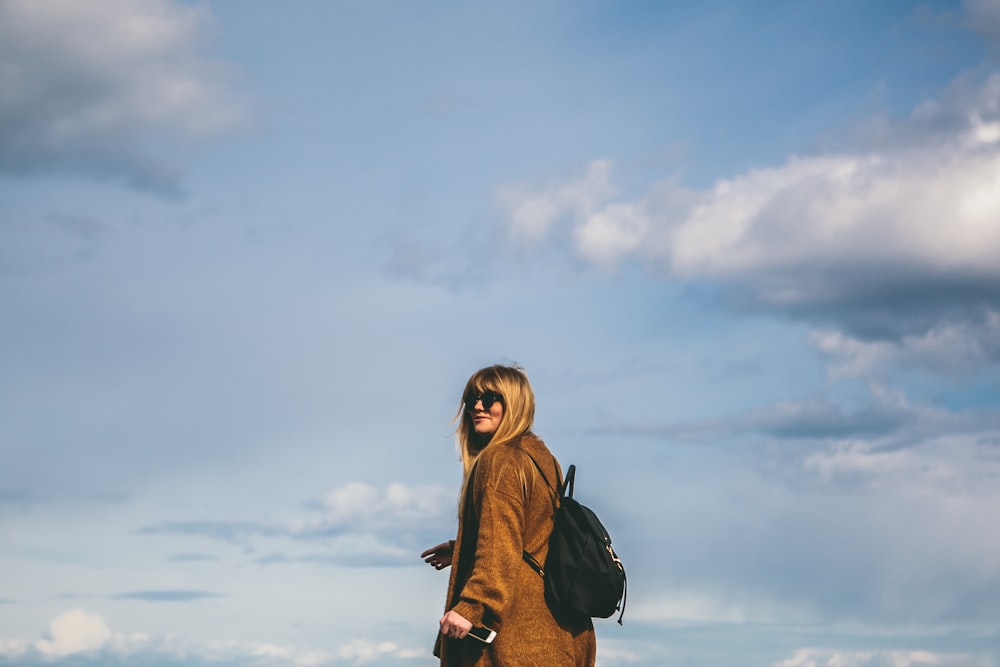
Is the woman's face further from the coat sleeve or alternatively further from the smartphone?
the smartphone

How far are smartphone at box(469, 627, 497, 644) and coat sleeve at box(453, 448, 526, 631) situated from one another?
0.04 metres

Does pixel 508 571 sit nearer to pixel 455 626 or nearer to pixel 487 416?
pixel 455 626

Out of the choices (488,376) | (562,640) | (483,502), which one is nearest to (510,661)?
(562,640)

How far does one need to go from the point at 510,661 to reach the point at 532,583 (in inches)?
18.7

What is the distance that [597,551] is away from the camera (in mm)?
8773

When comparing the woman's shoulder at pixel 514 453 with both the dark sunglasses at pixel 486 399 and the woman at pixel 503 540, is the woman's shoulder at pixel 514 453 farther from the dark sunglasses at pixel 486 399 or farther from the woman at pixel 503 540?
the dark sunglasses at pixel 486 399

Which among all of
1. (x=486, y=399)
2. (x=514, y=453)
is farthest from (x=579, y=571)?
(x=486, y=399)

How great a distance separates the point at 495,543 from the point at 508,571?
18 centimetres

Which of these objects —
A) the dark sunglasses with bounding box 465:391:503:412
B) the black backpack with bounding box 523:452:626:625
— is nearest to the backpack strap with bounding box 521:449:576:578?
the black backpack with bounding box 523:452:626:625

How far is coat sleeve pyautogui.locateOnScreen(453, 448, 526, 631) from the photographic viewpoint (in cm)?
852

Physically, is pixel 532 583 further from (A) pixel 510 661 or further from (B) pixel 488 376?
(B) pixel 488 376

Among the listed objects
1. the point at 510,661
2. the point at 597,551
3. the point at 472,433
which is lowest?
the point at 510,661

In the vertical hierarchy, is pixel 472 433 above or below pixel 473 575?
above

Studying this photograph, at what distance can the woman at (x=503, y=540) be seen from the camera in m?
8.55
